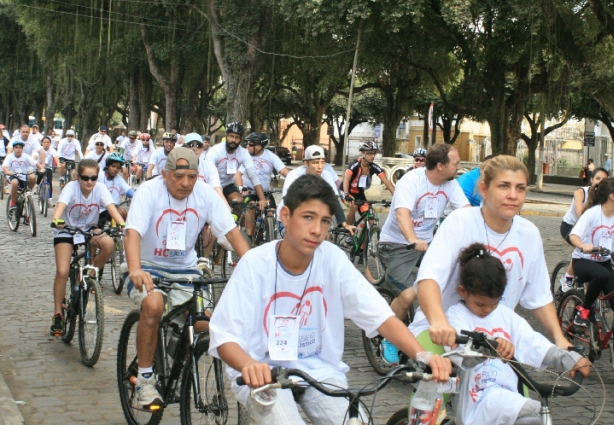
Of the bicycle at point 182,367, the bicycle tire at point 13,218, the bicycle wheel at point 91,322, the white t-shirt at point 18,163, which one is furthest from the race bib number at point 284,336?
the white t-shirt at point 18,163

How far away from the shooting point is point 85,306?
775cm

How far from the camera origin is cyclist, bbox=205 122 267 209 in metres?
12.5

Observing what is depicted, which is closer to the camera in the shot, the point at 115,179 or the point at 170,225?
the point at 170,225

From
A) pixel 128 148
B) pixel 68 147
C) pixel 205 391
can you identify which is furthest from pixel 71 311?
pixel 128 148

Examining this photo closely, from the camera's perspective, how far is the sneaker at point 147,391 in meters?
5.31

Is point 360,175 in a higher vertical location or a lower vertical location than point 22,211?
higher

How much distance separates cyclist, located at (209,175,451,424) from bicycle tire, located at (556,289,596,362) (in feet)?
15.9

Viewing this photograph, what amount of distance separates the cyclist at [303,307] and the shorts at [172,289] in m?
1.60

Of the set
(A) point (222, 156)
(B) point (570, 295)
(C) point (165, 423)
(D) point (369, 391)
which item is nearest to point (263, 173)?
(A) point (222, 156)

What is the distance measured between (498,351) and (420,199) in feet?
13.1

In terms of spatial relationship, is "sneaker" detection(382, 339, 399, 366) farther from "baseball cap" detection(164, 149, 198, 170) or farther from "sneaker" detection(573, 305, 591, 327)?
"baseball cap" detection(164, 149, 198, 170)

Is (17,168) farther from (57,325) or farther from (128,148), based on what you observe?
(128,148)

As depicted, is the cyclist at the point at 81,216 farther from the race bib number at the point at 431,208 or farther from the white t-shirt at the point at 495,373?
the white t-shirt at the point at 495,373

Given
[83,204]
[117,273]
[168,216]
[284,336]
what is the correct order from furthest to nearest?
[117,273] → [83,204] → [168,216] → [284,336]
